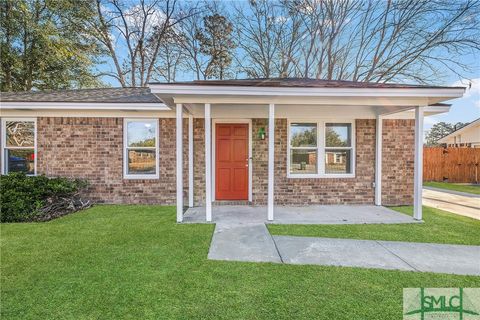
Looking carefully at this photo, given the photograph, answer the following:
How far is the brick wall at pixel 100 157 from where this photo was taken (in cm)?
732

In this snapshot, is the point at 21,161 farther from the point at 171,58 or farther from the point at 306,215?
the point at 171,58

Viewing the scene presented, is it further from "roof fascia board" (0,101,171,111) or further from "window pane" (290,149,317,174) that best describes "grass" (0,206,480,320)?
"window pane" (290,149,317,174)

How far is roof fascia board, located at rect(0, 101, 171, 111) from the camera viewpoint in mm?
6816

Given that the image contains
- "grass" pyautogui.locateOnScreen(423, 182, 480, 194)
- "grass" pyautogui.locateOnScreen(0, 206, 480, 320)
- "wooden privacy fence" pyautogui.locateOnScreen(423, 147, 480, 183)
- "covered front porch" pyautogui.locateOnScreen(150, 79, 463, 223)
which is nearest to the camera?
"grass" pyautogui.locateOnScreen(0, 206, 480, 320)

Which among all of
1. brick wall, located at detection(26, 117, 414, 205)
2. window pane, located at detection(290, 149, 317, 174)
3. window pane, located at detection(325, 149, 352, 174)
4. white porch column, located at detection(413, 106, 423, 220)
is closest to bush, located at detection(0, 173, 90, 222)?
brick wall, located at detection(26, 117, 414, 205)

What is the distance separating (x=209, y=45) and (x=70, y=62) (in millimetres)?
8251

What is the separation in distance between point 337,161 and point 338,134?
0.78m

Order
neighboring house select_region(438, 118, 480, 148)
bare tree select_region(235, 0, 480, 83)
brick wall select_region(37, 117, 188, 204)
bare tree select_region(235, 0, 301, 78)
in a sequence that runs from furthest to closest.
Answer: neighboring house select_region(438, 118, 480, 148)
bare tree select_region(235, 0, 301, 78)
bare tree select_region(235, 0, 480, 83)
brick wall select_region(37, 117, 188, 204)

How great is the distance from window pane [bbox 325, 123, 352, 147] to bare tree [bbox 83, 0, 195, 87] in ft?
46.4

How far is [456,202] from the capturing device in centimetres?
835

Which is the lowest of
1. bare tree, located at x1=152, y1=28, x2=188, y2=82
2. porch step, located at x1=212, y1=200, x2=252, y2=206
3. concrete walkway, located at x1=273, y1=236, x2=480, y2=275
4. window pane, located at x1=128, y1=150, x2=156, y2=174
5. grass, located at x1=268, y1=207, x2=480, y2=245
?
concrete walkway, located at x1=273, y1=236, x2=480, y2=275

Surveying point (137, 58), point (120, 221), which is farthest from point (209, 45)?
point (120, 221)

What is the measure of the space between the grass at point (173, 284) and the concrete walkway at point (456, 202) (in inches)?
197

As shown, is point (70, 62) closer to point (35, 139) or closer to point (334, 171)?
point (35, 139)
